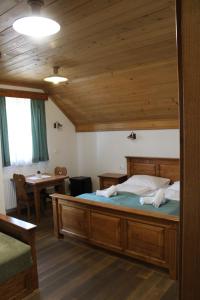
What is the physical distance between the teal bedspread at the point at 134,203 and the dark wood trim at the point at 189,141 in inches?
91.2

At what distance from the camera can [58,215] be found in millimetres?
3758

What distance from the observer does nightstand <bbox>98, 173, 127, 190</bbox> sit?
523 cm

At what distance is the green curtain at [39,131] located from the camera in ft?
17.2

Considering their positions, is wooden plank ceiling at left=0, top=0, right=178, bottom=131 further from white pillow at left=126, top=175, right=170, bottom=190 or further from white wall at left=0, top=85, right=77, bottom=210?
white pillow at left=126, top=175, right=170, bottom=190

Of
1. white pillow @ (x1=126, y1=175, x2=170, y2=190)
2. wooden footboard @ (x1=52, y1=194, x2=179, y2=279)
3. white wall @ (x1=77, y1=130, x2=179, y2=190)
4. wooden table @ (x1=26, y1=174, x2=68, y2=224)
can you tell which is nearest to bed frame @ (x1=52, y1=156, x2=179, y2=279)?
wooden footboard @ (x1=52, y1=194, x2=179, y2=279)

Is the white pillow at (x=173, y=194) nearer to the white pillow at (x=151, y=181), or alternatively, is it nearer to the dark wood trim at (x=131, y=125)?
Answer: the white pillow at (x=151, y=181)

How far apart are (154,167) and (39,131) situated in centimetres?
257

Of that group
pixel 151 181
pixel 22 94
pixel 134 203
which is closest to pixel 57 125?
pixel 22 94

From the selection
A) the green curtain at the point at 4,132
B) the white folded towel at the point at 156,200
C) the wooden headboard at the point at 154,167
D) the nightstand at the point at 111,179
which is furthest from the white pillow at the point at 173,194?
the green curtain at the point at 4,132

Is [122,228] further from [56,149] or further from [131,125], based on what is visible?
[56,149]

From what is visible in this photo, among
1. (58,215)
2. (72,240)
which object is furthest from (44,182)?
(72,240)

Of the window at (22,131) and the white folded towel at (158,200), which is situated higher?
the window at (22,131)

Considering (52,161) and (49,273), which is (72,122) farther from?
(49,273)

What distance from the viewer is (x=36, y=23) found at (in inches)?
70.2
